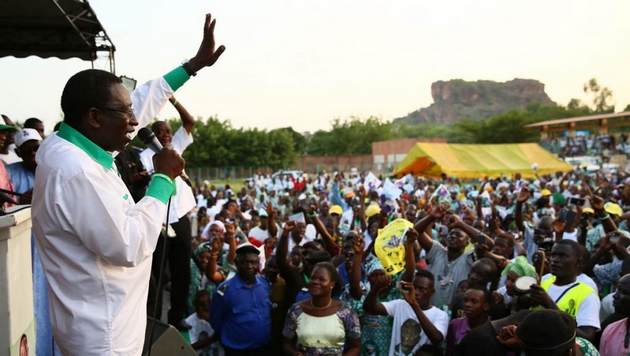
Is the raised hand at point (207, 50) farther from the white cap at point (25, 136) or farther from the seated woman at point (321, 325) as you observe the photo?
the seated woman at point (321, 325)

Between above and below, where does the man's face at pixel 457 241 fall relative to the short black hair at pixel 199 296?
above

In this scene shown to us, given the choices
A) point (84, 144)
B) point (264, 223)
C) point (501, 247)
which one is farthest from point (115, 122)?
point (264, 223)

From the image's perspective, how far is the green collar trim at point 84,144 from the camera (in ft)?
6.54

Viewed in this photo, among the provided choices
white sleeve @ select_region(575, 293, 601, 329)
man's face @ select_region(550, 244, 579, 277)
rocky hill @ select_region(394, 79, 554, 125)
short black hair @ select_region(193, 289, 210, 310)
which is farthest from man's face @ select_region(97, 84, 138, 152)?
rocky hill @ select_region(394, 79, 554, 125)

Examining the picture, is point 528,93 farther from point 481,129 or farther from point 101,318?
point 101,318

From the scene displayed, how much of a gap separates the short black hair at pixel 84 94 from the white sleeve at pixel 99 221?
0.89ft

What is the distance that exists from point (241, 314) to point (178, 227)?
39.9 inches

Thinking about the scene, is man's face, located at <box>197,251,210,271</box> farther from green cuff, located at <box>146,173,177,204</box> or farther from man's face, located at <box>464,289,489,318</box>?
green cuff, located at <box>146,173,177,204</box>

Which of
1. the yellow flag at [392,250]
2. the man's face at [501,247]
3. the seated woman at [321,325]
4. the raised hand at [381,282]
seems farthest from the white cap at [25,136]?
the man's face at [501,247]

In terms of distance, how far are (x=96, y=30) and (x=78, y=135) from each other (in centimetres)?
540

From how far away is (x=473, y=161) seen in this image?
30.8 metres

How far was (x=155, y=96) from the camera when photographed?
276 cm

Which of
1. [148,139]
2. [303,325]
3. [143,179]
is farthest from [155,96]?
[303,325]

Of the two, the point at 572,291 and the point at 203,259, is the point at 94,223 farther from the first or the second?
the point at 203,259
